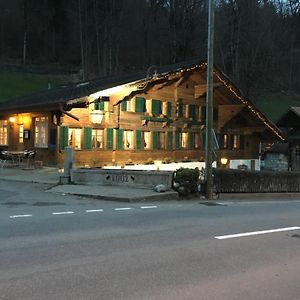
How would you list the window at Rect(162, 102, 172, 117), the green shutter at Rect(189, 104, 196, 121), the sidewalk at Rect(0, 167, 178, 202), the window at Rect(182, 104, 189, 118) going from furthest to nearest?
the green shutter at Rect(189, 104, 196, 121) < the window at Rect(182, 104, 189, 118) < the window at Rect(162, 102, 172, 117) < the sidewalk at Rect(0, 167, 178, 202)

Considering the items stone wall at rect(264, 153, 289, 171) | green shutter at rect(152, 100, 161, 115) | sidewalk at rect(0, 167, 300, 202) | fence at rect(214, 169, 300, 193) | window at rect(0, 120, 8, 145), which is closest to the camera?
sidewalk at rect(0, 167, 300, 202)

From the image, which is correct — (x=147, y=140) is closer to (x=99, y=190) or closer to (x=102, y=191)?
(x=99, y=190)

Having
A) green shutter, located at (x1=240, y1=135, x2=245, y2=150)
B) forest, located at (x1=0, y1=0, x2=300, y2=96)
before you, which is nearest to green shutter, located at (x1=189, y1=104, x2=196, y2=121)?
green shutter, located at (x1=240, y1=135, x2=245, y2=150)

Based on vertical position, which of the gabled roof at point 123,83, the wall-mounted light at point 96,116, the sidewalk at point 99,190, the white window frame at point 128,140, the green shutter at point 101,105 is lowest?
the sidewalk at point 99,190

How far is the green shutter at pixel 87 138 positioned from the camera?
25.2 metres

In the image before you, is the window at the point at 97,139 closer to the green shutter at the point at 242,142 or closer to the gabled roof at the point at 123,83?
the gabled roof at the point at 123,83

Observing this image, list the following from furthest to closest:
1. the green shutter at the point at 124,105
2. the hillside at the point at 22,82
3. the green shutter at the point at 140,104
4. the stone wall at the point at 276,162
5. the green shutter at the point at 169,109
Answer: the hillside at the point at 22,82, the stone wall at the point at 276,162, the green shutter at the point at 169,109, the green shutter at the point at 140,104, the green shutter at the point at 124,105

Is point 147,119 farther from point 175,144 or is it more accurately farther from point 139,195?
point 139,195

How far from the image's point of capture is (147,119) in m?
28.5

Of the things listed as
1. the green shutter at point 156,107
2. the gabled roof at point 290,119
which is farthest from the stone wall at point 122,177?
the gabled roof at point 290,119

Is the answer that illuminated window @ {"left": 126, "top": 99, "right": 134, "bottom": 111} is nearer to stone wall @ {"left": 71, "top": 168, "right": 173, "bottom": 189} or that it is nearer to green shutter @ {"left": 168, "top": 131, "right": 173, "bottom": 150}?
green shutter @ {"left": 168, "top": 131, "right": 173, "bottom": 150}

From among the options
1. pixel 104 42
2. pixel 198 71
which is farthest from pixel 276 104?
pixel 198 71

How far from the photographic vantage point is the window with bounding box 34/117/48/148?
1005 inches

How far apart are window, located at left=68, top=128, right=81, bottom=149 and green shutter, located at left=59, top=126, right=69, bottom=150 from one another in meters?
0.25
